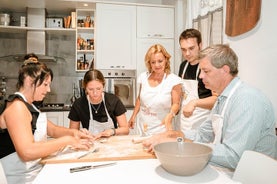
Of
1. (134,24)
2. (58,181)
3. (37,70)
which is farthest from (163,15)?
(58,181)

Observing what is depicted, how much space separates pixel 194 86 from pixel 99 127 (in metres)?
0.86

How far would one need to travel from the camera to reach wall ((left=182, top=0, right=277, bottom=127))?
1.80m

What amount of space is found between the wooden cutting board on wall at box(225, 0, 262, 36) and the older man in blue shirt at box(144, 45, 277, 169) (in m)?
0.82

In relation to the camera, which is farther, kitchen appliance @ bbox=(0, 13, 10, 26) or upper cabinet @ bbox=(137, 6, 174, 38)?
upper cabinet @ bbox=(137, 6, 174, 38)

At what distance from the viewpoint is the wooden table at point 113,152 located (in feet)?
4.23

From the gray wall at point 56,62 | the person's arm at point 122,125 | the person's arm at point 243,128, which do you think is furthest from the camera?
the gray wall at point 56,62

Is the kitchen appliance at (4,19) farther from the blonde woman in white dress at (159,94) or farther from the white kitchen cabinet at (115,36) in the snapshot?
the blonde woman in white dress at (159,94)

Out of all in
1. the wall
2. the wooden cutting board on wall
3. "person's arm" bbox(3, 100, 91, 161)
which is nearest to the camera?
"person's arm" bbox(3, 100, 91, 161)

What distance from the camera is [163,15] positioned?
144 inches

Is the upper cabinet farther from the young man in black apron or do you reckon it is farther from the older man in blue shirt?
the older man in blue shirt

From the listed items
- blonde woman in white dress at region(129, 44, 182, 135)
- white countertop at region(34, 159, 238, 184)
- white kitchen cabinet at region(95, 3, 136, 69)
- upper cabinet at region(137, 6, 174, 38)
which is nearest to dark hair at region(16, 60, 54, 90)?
white countertop at region(34, 159, 238, 184)

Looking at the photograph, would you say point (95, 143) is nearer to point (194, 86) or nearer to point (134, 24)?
point (194, 86)

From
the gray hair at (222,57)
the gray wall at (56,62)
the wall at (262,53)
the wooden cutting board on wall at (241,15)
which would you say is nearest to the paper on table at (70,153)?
the gray hair at (222,57)

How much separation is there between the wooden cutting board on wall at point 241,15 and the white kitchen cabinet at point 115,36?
4.92ft
